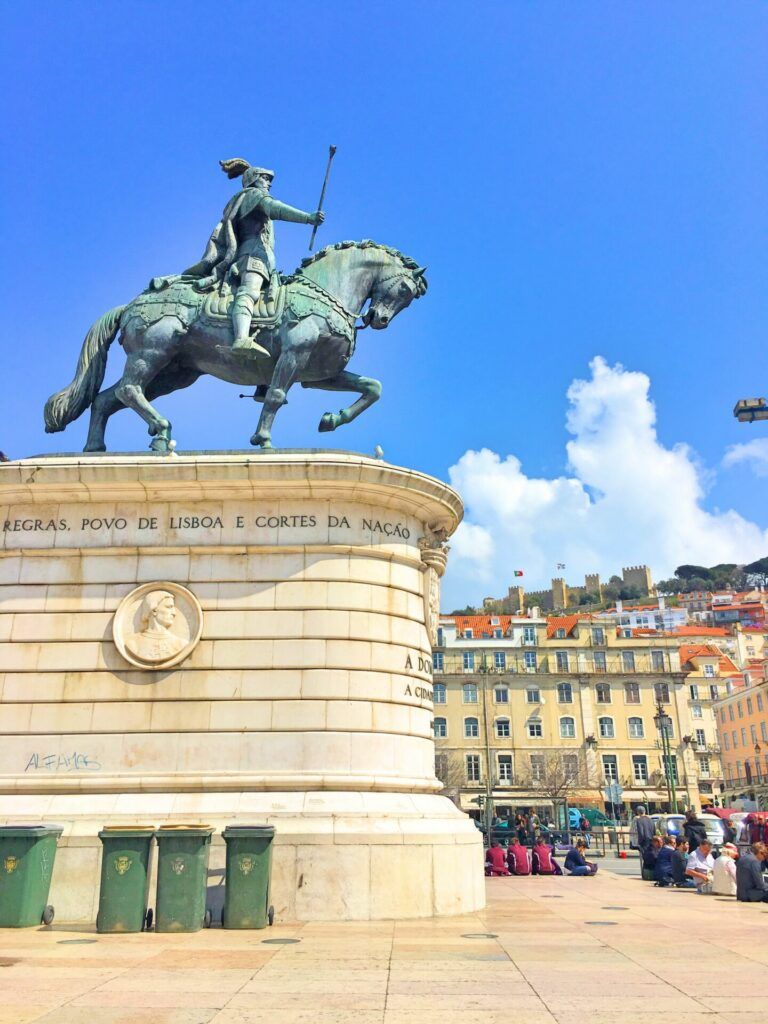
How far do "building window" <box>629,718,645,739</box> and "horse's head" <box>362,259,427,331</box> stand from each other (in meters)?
62.6

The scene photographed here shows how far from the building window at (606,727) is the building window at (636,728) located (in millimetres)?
1643

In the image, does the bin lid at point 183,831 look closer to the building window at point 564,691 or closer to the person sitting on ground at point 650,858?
the person sitting on ground at point 650,858

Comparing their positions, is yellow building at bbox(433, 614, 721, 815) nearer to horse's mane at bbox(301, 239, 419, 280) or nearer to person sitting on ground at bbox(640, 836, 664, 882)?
person sitting on ground at bbox(640, 836, 664, 882)

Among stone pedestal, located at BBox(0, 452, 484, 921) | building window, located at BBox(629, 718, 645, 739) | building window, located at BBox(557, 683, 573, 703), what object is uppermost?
building window, located at BBox(557, 683, 573, 703)

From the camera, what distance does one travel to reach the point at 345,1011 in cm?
616

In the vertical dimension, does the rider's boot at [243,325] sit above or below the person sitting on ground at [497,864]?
above

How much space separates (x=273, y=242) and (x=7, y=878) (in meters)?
11.0

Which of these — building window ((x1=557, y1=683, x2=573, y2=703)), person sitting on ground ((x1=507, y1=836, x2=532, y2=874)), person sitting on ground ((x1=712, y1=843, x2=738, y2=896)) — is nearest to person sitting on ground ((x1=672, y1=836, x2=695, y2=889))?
person sitting on ground ((x1=712, y1=843, x2=738, y2=896))

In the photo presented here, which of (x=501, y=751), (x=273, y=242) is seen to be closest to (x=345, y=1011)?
(x=273, y=242)

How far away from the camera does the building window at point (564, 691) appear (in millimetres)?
71194

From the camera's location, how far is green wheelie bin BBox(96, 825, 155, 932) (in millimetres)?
9891

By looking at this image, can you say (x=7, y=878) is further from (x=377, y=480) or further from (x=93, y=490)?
(x=377, y=480)

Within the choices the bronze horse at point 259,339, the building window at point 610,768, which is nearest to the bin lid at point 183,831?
the bronze horse at point 259,339

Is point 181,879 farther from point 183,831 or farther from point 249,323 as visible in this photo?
point 249,323
